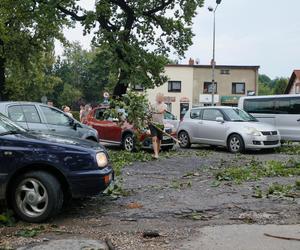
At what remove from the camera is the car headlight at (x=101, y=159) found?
6.98 m

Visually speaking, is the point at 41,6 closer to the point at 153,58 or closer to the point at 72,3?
the point at 72,3

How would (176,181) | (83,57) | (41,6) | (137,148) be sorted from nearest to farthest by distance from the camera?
1. (176,181)
2. (137,148)
3. (41,6)
4. (83,57)

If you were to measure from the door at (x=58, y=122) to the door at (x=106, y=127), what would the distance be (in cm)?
390

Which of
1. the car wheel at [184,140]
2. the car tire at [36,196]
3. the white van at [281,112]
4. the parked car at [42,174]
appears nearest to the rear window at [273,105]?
the white van at [281,112]

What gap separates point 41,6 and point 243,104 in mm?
12460

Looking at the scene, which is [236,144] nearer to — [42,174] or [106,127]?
[106,127]

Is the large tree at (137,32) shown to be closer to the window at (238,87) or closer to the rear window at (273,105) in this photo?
the rear window at (273,105)

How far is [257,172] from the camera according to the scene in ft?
35.9

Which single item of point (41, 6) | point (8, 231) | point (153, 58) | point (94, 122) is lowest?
point (8, 231)

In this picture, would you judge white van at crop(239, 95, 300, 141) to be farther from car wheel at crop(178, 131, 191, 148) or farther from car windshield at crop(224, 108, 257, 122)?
car wheel at crop(178, 131, 191, 148)

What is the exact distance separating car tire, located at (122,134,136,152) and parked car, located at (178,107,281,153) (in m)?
2.65

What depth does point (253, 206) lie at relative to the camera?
7.46m

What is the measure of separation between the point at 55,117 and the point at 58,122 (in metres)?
0.15

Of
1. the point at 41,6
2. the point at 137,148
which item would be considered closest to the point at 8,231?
the point at 137,148
